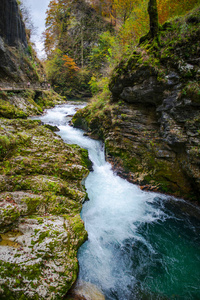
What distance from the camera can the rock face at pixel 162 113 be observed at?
5.65 meters

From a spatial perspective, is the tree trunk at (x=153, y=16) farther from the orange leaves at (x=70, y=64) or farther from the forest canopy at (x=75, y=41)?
the orange leaves at (x=70, y=64)

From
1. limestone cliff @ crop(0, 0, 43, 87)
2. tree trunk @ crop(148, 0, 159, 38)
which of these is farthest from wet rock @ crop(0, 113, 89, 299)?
limestone cliff @ crop(0, 0, 43, 87)

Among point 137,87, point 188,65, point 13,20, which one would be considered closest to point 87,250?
point 137,87

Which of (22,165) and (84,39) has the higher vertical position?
(84,39)

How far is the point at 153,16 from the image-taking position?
20.8 feet

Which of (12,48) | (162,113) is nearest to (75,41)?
(12,48)

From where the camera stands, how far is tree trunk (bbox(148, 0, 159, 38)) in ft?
20.5

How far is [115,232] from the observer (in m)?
5.34

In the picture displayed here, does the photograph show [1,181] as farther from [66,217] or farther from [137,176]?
[137,176]

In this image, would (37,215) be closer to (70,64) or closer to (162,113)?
(162,113)

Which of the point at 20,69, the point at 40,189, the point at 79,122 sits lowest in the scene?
the point at 40,189

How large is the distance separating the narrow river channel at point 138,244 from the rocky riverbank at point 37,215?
112cm

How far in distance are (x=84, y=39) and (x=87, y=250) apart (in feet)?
125

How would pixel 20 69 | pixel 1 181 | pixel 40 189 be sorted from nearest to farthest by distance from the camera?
pixel 1 181 → pixel 40 189 → pixel 20 69
